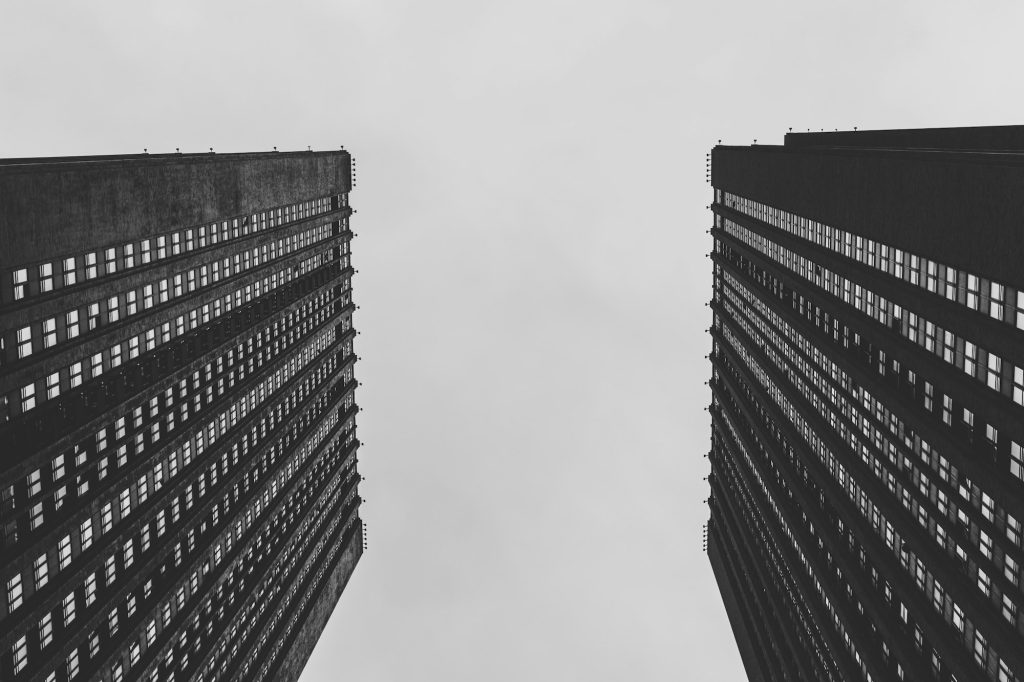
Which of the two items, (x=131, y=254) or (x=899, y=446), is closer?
(x=899, y=446)

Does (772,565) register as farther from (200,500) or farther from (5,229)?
(5,229)

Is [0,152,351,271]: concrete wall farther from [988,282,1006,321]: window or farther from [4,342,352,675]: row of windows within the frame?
[988,282,1006,321]: window

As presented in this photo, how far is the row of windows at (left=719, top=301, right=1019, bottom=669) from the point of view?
64.6 m

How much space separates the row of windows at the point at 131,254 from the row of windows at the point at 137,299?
218cm

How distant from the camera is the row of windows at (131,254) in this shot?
188ft

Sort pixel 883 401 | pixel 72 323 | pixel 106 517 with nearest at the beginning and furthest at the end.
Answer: pixel 72 323 < pixel 883 401 < pixel 106 517

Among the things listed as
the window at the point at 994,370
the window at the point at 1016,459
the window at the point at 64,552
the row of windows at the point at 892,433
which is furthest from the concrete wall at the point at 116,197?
the window at the point at 1016,459

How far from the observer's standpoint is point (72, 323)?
6272 cm

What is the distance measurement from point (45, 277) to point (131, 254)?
11020 mm

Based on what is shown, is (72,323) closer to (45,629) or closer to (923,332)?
(45,629)

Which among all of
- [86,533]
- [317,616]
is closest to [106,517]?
[86,533]

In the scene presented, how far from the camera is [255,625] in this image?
101875mm

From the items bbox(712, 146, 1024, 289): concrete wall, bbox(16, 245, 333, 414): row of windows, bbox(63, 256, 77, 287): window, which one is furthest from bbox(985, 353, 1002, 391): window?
bbox(16, 245, 333, 414): row of windows

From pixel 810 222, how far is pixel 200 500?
67374mm
